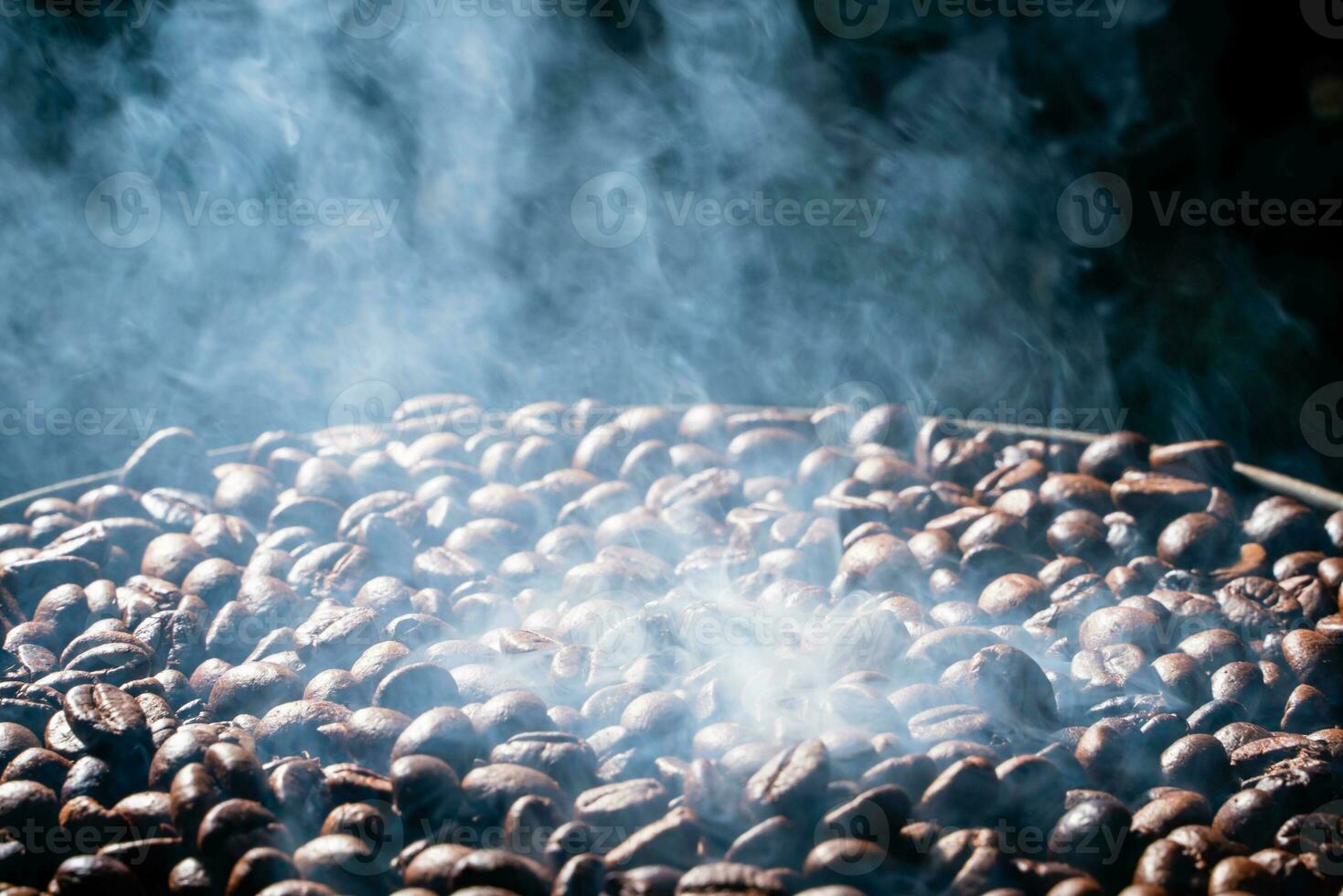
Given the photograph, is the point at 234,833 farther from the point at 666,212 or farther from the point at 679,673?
the point at 666,212

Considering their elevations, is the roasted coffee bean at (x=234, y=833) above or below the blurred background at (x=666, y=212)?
below

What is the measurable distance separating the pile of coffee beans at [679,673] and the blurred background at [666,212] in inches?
65.6

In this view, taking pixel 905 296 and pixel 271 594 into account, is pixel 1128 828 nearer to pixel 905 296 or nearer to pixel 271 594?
pixel 271 594

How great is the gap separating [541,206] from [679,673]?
5.40 m

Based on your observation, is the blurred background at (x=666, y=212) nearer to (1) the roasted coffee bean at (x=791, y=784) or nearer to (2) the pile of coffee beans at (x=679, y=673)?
(2) the pile of coffee beans at (x=679, y=673)

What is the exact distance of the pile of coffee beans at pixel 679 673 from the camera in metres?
2.32

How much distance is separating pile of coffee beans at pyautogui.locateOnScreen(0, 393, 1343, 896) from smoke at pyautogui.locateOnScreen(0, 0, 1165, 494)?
205 cm

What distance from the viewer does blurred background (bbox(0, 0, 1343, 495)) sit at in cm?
582

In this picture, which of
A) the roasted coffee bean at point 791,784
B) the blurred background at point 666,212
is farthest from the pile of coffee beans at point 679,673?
the blurred background at point 666,212

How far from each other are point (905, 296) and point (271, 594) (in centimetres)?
Answer: 511

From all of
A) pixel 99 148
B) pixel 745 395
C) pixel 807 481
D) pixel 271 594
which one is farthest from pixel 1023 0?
pixel 99 148

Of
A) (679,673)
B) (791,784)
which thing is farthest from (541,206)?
(791,784)

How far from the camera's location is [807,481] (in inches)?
176

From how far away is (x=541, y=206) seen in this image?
774cm
